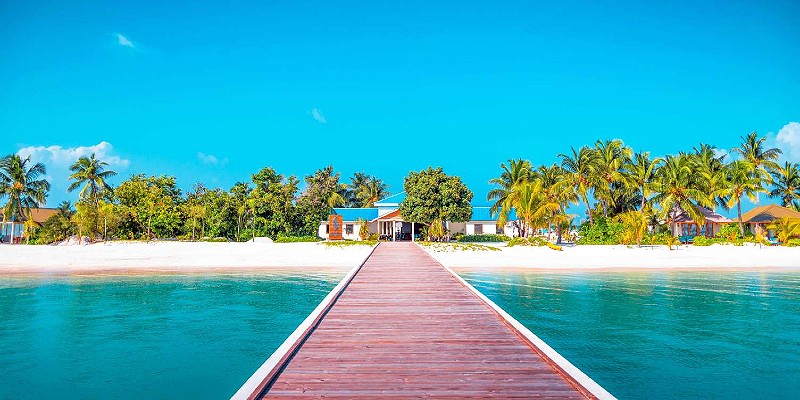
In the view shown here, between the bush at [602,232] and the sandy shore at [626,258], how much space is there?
2856 mm

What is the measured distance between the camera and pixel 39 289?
16.0 metres

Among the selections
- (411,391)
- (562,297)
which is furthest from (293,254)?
(411,391)

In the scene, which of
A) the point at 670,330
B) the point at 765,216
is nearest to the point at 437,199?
the point at 670,330

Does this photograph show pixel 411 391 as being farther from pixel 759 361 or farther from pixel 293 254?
pixel 293 254

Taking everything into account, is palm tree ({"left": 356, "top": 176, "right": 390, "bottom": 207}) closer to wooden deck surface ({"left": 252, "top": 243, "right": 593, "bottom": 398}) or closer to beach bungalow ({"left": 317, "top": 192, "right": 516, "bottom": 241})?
beach bungalow ({"left": 317, "top": 192, "right": 516, "bottom": 241})

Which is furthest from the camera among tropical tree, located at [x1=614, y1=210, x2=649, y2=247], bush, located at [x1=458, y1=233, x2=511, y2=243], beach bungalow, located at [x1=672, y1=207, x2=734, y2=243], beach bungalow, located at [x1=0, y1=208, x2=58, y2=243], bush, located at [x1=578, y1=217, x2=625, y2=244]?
beach bungalow, located at [x1=0, y1=208, x2=58, y2=243]

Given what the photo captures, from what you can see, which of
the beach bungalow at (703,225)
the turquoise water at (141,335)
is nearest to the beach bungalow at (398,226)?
the beach bungalow at (703,225)

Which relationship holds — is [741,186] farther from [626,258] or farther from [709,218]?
[626,258]

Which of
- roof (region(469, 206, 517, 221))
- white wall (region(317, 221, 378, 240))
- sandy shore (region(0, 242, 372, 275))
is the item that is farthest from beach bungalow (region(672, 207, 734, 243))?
sandy shore (region(0, 242, 372, 275))

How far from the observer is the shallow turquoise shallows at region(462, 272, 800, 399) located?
7.26 meters

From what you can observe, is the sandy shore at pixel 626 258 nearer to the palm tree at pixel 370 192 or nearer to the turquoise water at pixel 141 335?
the turquoise water at pixel 141 335

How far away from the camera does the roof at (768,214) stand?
4016cm

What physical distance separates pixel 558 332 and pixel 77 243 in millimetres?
37721

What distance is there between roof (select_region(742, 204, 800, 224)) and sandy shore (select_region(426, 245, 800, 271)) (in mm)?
12335
